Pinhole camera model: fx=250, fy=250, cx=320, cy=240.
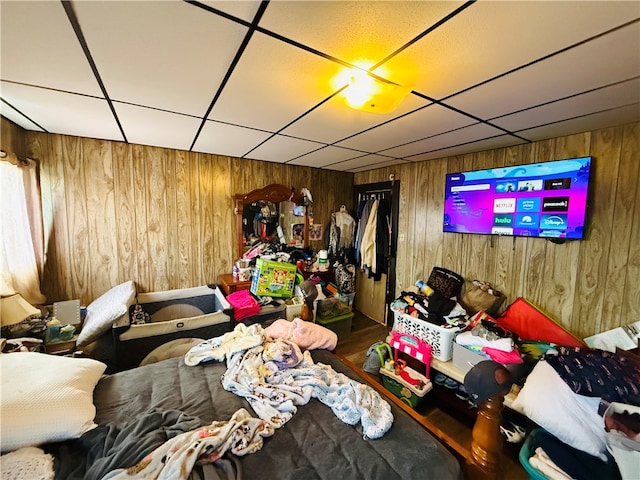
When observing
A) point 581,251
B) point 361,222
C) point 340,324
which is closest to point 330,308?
point 340,324

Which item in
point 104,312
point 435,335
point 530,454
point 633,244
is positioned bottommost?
point 530,454

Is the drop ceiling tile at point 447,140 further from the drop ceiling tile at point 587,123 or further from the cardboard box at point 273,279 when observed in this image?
the cardboard box at point 273,279

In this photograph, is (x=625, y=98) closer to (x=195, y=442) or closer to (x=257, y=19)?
(x=257, y=19)

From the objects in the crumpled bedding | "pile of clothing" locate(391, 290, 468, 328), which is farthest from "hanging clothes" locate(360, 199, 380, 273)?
the crumpled bedding

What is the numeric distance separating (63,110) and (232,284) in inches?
73.1

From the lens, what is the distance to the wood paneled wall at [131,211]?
2.18m

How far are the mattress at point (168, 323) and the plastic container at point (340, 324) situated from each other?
1170 mm

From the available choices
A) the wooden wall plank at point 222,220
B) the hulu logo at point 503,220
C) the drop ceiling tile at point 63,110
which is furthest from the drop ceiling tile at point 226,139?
the hulu logo at point 503,220

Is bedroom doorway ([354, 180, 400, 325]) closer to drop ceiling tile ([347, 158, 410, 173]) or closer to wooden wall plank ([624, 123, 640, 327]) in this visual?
drop ceiling tile ([347, 158, 410, 173])

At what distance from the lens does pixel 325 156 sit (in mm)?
2809

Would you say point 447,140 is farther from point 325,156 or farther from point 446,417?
point 446,417

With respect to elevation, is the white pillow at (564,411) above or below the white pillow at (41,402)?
below

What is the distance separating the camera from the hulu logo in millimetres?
2162

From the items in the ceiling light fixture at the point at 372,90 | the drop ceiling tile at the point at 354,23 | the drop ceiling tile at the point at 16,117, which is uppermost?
the drop ceiling tile at the point at 16,117
